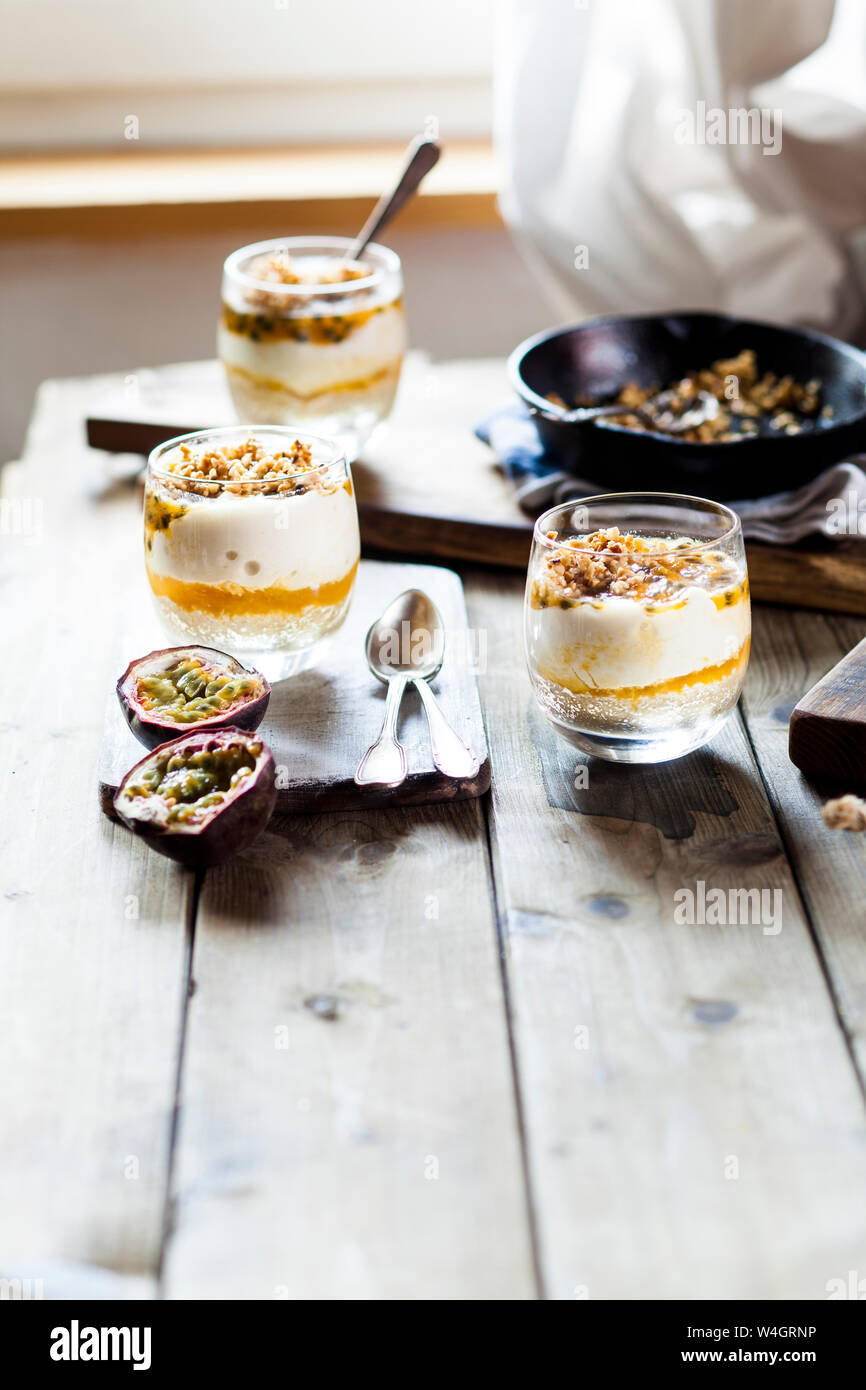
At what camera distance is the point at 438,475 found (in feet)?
5.02

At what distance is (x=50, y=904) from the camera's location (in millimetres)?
886

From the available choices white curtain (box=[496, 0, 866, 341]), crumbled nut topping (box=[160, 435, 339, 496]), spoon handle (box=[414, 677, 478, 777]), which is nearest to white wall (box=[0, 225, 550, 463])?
white curtain (box=[496, 0, 866, 341])

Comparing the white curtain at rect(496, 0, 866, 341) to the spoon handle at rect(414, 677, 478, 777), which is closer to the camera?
the spoon handle at rect(414, 677, 478, 777)

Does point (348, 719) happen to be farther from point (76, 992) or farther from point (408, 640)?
point (76, 992)

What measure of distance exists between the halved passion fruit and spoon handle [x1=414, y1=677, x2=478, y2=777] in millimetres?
132

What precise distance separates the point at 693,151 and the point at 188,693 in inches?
45.8

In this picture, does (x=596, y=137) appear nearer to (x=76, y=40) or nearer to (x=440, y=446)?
(x=440, y=446)

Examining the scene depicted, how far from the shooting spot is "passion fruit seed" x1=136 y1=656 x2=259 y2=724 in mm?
983

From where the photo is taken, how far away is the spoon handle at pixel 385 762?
0.97 m

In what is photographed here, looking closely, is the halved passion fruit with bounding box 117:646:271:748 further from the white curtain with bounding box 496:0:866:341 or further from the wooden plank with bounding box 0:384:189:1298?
the white curtain with bounding box 496:0:866:341

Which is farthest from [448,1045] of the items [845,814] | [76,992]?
[845,814]

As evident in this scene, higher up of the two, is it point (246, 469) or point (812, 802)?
point (246, 469)

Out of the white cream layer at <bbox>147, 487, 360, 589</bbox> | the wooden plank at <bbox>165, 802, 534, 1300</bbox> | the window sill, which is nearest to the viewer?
the wooden plank at <bbox>165, 802, 534, 1300</bbox>
